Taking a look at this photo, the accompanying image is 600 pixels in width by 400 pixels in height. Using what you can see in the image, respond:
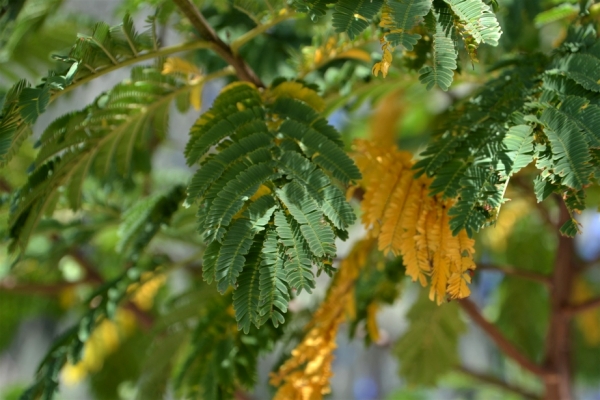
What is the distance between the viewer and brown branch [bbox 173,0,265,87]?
0.78 metres

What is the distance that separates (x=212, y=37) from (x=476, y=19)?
370mm

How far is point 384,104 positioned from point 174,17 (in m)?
0.65

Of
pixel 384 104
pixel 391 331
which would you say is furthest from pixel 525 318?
pixel 391 331

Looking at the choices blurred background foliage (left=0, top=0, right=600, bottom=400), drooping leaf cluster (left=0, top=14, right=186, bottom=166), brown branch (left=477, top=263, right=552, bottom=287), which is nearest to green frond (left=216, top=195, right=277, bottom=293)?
drooping leaf cluster (left=0, top=14, right=186, bottom=166)

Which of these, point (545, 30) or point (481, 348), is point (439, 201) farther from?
point (481, 348)

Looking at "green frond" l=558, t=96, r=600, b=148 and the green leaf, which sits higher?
"green frond" l=558, t=96, r=600, b=148

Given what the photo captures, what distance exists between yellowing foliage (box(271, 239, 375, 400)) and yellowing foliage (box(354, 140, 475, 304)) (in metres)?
0.19

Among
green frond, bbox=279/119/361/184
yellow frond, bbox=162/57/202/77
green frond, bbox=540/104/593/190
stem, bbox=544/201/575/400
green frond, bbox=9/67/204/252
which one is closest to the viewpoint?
green frond, bbox=540/104/593/190

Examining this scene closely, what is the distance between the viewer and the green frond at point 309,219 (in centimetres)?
61

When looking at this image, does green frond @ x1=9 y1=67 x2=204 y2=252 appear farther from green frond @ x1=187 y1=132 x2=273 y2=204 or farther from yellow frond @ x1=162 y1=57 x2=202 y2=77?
green frond @ x1=187 y1=132 x2=273 y2=204

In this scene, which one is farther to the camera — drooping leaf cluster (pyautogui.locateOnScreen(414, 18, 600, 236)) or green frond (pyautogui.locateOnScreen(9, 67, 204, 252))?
green frond (pyautogui.locateOnScreen(9, 67, 204, 252))

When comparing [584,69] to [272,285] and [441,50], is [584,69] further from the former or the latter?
[272,285]

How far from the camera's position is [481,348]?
3123 millimetres

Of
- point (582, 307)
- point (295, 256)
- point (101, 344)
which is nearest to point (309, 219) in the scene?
point (295, 256)
